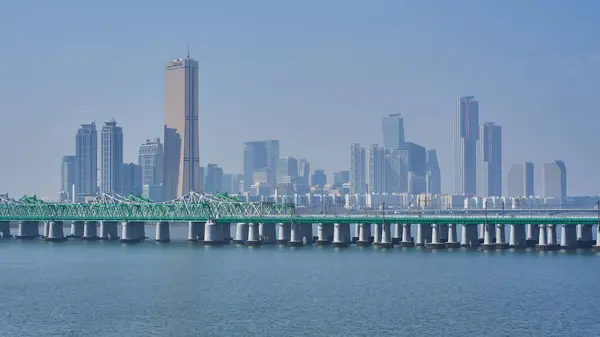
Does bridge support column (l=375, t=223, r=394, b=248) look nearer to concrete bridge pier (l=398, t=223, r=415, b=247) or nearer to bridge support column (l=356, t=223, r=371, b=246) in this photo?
concrete bridge pier (l=398, t=223, r=415, b=247)

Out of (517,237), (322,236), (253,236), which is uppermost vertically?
(517,237)

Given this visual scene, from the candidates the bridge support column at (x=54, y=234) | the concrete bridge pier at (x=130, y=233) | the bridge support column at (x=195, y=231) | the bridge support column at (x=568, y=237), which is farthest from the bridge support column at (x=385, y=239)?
the bridge support column at (x=54, y=234)

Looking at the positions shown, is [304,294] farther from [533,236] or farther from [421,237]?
[533,236]

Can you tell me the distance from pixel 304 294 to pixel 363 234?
7261 centimetres

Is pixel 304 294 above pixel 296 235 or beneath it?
beneath

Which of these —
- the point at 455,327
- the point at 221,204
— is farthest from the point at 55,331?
the point at 221,204

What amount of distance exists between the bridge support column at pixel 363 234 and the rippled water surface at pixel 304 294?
782 inches

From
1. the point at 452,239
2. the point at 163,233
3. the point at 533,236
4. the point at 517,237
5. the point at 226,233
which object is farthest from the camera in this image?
→ the point at 226,233

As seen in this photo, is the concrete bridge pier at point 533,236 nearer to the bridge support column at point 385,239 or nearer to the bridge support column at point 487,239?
the bridge support column at point 487,239

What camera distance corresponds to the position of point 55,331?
250ft

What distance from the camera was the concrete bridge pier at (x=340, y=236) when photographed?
165 metres

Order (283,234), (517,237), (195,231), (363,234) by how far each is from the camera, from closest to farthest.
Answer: (517,237) < (363,234) < (283,234) < (195,231)

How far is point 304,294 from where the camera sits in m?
96.7

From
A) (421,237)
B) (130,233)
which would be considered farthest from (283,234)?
(130,233)
